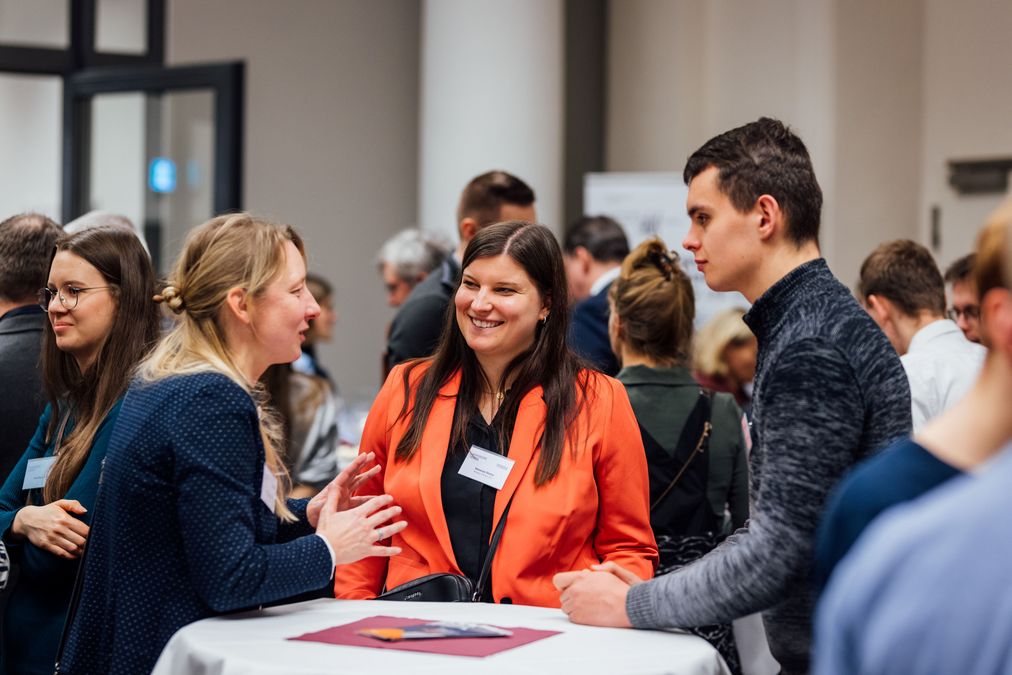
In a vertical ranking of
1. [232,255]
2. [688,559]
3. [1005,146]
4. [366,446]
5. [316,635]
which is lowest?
[688,559]

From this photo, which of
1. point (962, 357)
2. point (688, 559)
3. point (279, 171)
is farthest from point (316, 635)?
point (279, 171)

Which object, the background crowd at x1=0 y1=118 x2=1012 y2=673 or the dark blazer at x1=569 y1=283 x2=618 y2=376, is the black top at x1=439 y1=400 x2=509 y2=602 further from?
the dark blazer at x1=569 y1=283 x2=618 y2=376

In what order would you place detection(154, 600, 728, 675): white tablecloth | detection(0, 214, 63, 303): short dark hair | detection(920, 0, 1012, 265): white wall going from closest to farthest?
detection(154, 600, 728, 675): white tablecloth, detection(0, 214, 63, 303): short dark hair, detection(920, 0, 1012, 265): white wall

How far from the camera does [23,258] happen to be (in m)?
3.14

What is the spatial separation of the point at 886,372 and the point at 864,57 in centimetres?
573

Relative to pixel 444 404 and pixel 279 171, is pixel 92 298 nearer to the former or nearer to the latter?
pixel 444 404

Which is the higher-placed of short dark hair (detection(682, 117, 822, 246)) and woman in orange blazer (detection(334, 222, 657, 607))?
short dark hair (detection(682, 117, 822, 246))

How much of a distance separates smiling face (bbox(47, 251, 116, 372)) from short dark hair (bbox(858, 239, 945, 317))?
2.23 m

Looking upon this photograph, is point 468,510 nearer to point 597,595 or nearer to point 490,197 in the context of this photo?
point 597,595

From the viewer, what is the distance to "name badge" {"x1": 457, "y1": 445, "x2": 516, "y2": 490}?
2.47 metres

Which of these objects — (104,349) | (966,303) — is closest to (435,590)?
(104,349)

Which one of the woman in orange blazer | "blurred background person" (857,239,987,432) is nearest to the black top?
the woman in orange blazer

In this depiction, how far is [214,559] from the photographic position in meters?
1.92

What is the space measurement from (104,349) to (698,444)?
151cm
